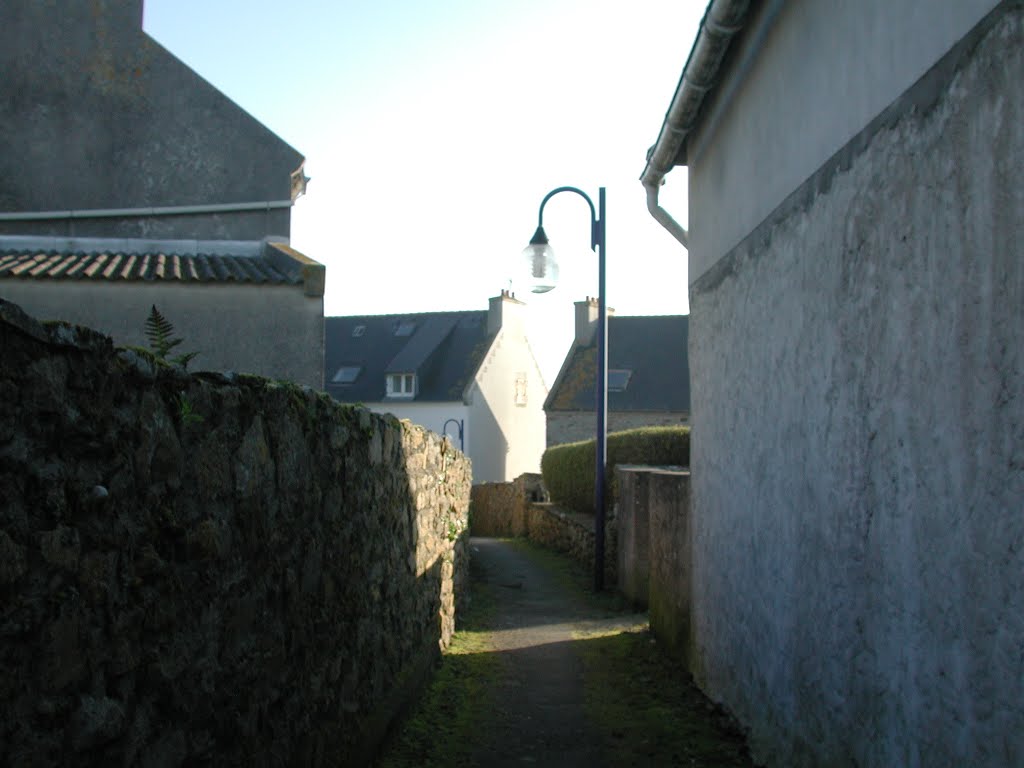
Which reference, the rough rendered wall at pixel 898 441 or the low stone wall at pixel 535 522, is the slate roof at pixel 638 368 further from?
the rough rendered wall at pixel 898 441

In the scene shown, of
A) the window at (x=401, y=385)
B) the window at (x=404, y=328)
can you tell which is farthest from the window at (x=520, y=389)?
the window at (x=404, y=328)

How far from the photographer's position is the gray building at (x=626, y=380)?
3772cm

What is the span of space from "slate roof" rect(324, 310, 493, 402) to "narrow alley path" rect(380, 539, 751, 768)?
28.1m

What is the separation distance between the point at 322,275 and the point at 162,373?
8.83 m

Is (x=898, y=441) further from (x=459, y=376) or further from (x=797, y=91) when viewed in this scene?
(x=459, y=376)

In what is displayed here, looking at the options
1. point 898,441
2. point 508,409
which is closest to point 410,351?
point 508,409

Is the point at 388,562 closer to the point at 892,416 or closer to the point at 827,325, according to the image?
the point at 827,325

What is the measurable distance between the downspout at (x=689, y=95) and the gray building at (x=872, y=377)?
0.03 metres

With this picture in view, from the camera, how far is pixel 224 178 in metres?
14.4

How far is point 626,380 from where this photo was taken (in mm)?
38938

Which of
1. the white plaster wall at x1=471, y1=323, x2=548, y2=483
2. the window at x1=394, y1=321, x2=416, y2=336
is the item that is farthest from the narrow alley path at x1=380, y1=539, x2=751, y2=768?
the window at x1=394, y1=321, x2=416, y2=336

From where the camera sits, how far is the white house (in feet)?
130

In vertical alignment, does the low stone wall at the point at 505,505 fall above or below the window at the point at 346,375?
below

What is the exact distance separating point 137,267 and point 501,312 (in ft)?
98.7
